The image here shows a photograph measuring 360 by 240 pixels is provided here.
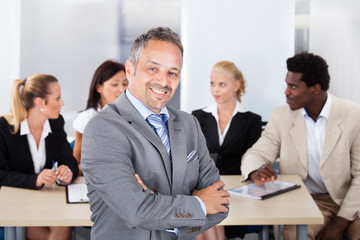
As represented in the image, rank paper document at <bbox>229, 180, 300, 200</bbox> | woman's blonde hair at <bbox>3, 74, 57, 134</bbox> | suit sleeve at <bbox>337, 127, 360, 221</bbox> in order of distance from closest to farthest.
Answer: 1. paper document at <bbox>229, 180, 300, 200</bbox>
2. suit sleeve at <bbox>337, 127, 360, 221</bbox>
3. woman's blonde hair at <bbox>3, 74, 57, 134</bbox>

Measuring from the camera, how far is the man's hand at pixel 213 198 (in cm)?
174

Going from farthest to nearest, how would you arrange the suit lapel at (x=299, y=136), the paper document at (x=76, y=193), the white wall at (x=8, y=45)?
the white wall at (x=8, y=45) → the suit lapel at (x=299, y=136) → the paper document at (x=76, y=193)

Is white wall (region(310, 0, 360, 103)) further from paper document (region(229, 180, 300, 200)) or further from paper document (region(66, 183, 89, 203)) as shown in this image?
paper document (region(66, 183, 89, 203))

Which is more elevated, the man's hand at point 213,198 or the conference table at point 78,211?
the man's hand at point 213,198

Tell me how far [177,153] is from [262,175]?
1.20 metres

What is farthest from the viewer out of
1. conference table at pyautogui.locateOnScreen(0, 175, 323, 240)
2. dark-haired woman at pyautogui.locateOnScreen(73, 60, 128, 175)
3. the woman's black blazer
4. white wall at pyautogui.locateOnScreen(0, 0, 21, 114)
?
white wall at pyautogui.locateOnScreen(0, 0, 21, 114)

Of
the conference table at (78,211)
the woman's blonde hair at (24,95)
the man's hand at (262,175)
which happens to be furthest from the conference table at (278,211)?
the woman's blonde hair at (24,95)

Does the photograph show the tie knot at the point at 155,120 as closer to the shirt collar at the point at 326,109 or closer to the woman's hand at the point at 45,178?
the woman's hand at the point at 45,178

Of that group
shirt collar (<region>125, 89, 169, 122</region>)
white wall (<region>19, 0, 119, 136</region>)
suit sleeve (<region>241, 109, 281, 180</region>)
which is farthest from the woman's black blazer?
shirt collar (<region>125, 89, 169, 122</region>)

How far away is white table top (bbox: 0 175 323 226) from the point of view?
2.22 m

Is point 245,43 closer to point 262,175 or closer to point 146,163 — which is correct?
point 262,175

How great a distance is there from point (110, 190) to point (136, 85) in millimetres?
410

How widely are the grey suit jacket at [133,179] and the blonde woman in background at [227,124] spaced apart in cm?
190

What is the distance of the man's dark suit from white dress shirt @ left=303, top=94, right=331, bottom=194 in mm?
1602
